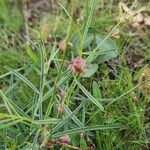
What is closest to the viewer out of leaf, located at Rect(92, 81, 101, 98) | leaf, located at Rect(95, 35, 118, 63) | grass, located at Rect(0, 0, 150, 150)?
grass, located at Rect(0, 0, 150, 150)

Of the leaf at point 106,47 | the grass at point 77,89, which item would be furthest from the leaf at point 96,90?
the leaf at point 106,47

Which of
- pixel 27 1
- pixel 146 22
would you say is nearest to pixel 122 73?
pixel 146 22

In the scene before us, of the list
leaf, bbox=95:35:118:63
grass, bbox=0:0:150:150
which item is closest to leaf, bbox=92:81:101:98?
grass, bbox=0:0:150:150

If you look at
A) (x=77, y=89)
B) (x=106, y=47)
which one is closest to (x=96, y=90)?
(x=77, y=89)

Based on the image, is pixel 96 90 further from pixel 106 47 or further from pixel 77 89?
pixel 106 47

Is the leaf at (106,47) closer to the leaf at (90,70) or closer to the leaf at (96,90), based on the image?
the leaf at (90,70)

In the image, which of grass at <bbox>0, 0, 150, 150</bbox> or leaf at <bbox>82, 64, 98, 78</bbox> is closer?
grass at <bbox>0, 0, 150, 150</bbox>

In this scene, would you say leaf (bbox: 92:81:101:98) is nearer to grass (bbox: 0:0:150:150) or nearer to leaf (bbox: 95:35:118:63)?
grass (bbox: 0:0:150:150)

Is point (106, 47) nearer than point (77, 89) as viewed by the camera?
No
